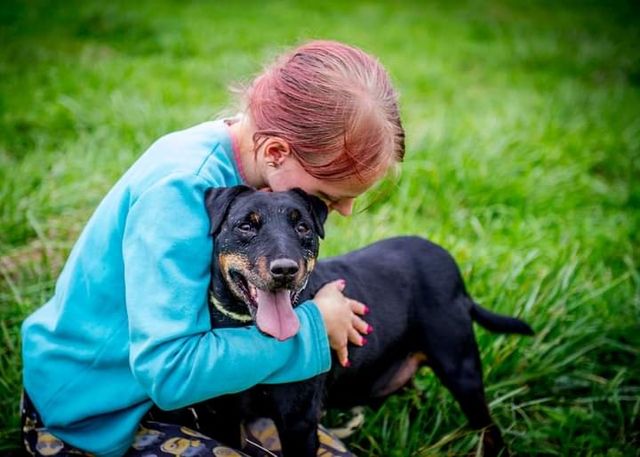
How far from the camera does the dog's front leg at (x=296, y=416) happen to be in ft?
7.08

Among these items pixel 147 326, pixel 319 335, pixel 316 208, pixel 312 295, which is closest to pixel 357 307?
pixel 312 295

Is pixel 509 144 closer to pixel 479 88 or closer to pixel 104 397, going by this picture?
pixel 479 88

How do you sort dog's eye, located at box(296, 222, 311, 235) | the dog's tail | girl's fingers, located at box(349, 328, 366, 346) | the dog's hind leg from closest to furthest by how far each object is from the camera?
dog's eye, located at box(296, 222, 311, 235) → girl's fingers, located at box(349, 328, 366, 346) → the dog's hind leg → the dog's tail

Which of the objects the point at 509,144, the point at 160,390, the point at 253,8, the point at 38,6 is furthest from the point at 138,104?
the point at 253,8

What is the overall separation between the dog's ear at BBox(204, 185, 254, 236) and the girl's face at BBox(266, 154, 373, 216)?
24 centimetres

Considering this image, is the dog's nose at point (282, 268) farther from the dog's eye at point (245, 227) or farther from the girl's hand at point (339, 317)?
the girl's hand at point (339, 317)

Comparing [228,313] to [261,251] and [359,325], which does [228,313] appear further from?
[359,325]

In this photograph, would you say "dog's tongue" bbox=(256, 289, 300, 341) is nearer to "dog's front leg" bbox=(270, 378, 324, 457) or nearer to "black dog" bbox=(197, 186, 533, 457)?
"black dog" bbox=(197, 186, 533, 457)

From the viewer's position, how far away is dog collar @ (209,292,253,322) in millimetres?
2111

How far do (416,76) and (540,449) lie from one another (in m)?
5.61

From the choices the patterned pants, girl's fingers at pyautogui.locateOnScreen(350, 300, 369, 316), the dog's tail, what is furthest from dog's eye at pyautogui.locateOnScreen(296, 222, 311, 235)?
the dog's tail

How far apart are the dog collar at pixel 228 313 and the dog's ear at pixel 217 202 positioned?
0.24 m

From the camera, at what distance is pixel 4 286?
3.34 metres

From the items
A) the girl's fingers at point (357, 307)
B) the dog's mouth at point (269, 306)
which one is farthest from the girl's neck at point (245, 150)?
the girl's fingers at point (357, 307)
